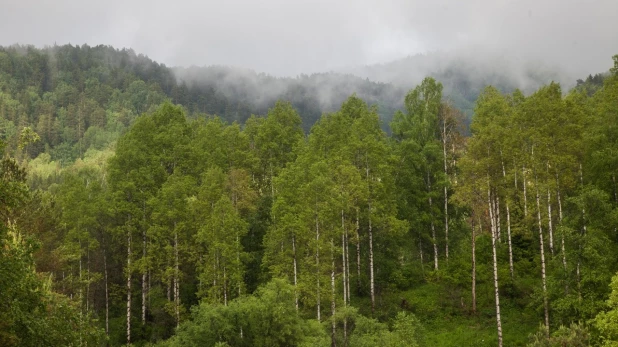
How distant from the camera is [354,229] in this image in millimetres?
30938

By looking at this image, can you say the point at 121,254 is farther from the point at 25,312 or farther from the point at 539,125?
the point at 539,125

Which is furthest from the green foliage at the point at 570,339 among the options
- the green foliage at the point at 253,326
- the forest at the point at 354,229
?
the green foliage at the point at 253,326

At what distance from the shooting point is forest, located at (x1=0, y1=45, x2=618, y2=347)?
78.2 ft

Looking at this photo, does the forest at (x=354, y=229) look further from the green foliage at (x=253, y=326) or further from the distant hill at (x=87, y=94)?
the distant hill at (x=87, y=94)

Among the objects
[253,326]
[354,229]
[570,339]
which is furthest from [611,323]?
[253,326]

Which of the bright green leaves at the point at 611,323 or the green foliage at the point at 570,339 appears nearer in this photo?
the bright green leaves at the point at 611,323

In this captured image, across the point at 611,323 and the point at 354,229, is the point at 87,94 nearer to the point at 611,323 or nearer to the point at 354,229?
the point at 354,229

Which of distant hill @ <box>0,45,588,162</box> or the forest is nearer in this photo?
the forest

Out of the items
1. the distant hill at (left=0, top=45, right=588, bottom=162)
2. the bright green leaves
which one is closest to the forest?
the bright green leaves

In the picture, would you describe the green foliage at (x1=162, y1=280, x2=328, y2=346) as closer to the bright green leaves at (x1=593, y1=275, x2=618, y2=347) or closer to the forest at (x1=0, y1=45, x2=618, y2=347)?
the forest at (x1=0, y1=45, x2=618, y2=347)

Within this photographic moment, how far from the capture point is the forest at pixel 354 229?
2383 cm

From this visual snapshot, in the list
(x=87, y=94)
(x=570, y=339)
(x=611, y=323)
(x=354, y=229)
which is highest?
(x=87, y=94)

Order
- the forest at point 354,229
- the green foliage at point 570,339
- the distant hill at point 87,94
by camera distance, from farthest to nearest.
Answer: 1. the distant hill at point 87,94
2. the forest at point 354,229
3. the green foliage at point 570,339

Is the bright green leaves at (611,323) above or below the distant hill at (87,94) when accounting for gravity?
below
